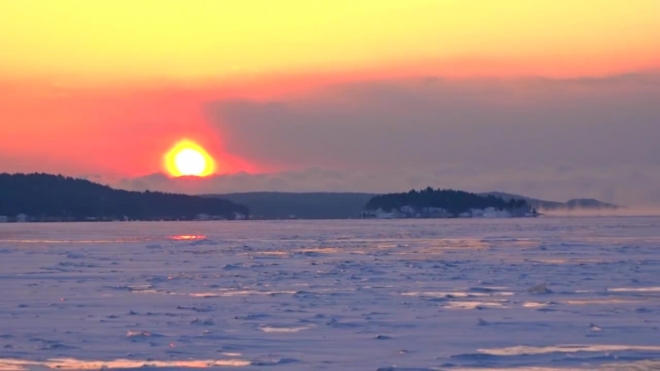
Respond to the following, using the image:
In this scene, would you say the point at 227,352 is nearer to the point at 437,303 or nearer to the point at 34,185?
the point at 437,303

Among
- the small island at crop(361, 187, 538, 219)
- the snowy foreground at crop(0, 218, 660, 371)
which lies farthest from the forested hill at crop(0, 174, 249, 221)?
the snowy foreground at crop(0, 218, 660, 371)

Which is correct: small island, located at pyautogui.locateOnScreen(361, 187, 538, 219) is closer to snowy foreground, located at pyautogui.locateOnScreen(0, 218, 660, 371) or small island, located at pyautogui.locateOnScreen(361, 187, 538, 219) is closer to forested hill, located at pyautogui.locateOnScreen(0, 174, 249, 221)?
forested hill, located at pyautogui.locateOnScreen(0, 174, 249, 221)

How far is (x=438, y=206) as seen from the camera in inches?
5979

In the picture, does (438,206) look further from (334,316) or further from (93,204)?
(334,316)

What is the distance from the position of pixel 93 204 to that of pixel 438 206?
52.3 meters

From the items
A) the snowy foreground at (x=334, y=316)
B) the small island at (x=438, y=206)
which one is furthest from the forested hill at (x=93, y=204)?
the snowy foreground at (x=334, y=316)

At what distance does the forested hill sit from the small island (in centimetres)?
2210

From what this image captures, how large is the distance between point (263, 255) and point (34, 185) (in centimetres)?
11263

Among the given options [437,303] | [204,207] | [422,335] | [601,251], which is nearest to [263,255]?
[601,251]

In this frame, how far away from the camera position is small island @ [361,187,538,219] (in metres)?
149

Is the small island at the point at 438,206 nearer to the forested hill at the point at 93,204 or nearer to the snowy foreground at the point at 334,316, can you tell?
the forested hill at the point at 93,204

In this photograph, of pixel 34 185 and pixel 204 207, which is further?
pixel 204 207

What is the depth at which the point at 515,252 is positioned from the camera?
30859mm

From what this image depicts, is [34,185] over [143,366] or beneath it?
over
